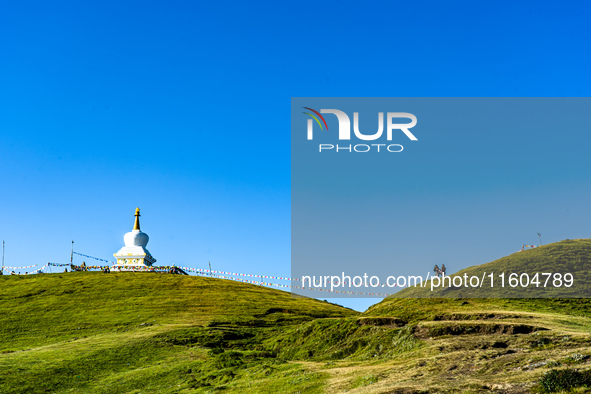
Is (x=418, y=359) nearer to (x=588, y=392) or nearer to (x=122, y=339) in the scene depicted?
(x=588, y=392)

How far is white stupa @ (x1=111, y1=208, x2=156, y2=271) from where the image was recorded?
130375 millimetres

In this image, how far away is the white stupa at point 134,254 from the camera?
130375 mm

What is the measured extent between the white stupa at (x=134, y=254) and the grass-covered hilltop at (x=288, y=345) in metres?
39.1

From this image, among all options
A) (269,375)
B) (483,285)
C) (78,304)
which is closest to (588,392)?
(269,375)

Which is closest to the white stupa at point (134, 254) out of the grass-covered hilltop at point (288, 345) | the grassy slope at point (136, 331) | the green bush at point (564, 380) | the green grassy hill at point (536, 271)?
the grassy slope at point (136, 331)

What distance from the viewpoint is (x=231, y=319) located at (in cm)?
7319

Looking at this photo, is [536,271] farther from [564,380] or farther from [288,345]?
[564,380]

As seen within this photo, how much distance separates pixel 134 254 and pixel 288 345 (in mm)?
91977

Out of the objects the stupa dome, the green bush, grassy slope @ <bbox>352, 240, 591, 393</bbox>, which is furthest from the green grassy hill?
the stupa dome

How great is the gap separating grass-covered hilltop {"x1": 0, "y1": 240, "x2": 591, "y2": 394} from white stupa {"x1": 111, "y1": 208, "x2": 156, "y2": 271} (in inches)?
1538

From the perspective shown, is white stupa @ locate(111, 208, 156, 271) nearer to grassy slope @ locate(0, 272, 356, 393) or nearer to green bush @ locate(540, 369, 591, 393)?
grassy slope @ locate(0, 272, 356, 393)

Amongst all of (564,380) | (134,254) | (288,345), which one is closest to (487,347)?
(564,380)

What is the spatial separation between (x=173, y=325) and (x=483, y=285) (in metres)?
44.3

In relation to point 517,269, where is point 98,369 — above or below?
below
